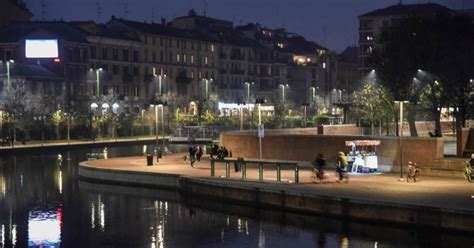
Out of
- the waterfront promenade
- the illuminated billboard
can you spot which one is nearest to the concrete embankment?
the waterfront promenade

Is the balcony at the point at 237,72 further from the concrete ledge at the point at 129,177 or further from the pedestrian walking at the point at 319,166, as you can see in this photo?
the pedestrian walking at the point at 319,166

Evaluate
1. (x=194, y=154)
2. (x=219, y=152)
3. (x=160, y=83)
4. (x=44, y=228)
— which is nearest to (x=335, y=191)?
(x=44, y=228)

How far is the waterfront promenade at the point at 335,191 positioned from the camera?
34.1 metres

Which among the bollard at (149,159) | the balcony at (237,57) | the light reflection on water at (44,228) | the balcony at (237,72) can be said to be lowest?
the light reflection on water at (44,228)

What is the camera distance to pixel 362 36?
18675 cm

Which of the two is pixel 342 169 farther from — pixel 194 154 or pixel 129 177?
pixel 194 154

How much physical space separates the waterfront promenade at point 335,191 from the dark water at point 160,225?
0.60 meters

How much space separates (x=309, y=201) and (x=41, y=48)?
8871 cm

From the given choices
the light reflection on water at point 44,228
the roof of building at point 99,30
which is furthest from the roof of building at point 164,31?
the light reflection on water at point 44,228

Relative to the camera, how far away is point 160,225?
37656 mm

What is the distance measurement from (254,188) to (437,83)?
121 feet

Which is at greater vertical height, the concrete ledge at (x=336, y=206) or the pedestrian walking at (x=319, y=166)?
the pedestrian walking at (x=319, y=166)

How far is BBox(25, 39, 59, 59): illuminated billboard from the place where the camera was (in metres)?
120

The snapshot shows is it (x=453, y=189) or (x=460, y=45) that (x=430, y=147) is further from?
(x=460, y=45)
